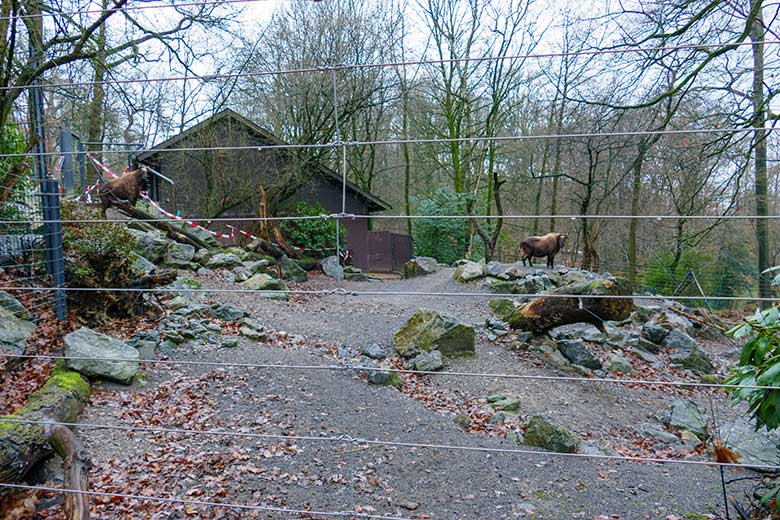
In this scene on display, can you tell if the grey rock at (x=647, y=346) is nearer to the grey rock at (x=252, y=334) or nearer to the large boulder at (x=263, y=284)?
the grey rock at (x=252, y=334)

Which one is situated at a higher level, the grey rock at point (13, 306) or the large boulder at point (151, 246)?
the large boulder at point (151, 246)

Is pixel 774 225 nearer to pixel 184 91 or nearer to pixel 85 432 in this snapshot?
pixel 85 432

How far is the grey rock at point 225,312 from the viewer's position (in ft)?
16.7

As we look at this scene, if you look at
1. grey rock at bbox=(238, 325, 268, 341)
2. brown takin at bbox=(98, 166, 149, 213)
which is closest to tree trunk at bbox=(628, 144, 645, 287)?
grey rock at bbox=(238, 325, 268, 341)

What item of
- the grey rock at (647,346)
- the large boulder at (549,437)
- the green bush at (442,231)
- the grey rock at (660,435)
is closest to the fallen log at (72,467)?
the large boulder at (549,437)

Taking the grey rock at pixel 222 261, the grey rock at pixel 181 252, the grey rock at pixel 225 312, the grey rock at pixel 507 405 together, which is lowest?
the grey rock at pixel 507 405

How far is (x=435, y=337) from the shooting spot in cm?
478

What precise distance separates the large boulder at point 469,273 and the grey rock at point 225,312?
4779 mm

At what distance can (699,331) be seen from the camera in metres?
6.99

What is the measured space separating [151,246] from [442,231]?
791 cm

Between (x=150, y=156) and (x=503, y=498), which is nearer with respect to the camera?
(x=503, y=498)

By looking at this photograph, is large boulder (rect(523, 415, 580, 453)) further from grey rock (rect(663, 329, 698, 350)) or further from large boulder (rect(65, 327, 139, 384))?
grey rock (rect(663, 329, 698, 350))

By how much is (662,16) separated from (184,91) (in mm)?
9004

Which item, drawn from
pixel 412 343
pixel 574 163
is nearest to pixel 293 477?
pixel 412 343
